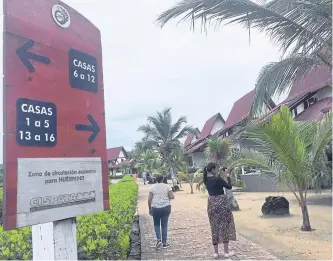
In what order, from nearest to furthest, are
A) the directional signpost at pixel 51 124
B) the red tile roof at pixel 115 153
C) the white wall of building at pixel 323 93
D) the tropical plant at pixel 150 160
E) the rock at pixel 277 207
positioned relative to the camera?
the directional signpost at pixel 51 124, the rock at pixel 277 207, the white wall of building at pixel 323 93, the tropical plant at pixel 150 160, the red tile roof at pixel 115 153

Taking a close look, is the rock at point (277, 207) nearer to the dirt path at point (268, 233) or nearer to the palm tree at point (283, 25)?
the dirt path at point (268, 233)

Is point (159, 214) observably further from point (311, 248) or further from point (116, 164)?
point (116, 164)

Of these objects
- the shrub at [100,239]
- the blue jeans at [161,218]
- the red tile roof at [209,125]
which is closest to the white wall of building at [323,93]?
the blue jeans at [161,218]

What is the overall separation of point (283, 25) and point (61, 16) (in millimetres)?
4826

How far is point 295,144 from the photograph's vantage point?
7082 millimetres

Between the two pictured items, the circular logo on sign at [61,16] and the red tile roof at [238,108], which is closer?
the circular logo on sign at [61,16]

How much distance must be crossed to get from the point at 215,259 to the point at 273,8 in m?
4.53

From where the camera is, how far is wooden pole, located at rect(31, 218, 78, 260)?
2250 millimetres

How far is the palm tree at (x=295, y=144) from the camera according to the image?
23.2ft

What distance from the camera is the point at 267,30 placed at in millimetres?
6336

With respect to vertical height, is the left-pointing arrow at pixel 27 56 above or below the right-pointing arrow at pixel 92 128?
above

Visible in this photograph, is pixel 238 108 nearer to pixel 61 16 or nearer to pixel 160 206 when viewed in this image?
pixel 160 206

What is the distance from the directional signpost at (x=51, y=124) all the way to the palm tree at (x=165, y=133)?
930 inches

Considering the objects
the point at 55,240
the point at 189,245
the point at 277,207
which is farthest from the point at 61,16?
the point at 277,207
